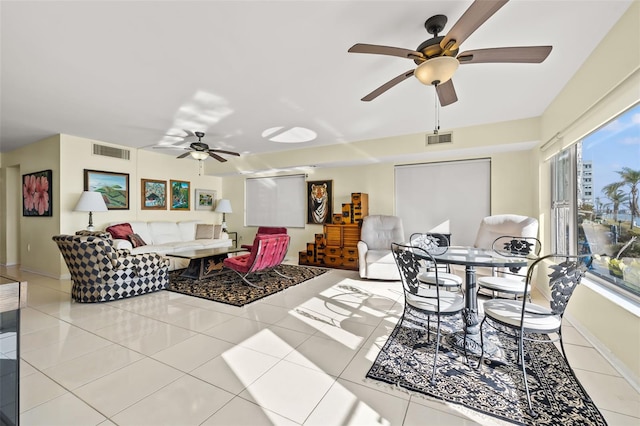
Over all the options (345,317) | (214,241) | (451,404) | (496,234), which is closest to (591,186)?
(496,234)

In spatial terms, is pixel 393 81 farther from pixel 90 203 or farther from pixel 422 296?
pixel 90 203

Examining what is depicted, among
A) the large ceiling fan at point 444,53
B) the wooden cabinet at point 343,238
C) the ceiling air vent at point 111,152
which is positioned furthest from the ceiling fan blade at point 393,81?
the ceiling air vent at point 111,152

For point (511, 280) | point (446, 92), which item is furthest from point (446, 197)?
point (446, 92)

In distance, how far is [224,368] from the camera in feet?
6.86

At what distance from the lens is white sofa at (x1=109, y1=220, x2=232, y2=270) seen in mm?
5192

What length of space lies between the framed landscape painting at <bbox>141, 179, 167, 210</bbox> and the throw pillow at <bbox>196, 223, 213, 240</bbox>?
93cm

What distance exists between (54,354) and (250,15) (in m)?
3.15

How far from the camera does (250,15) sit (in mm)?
1987

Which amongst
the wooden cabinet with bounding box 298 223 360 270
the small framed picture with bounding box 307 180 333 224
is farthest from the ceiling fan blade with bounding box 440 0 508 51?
the small framed picture with bounding box 307 180 333 224

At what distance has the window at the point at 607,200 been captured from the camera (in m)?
2.13

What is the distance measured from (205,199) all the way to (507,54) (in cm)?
725

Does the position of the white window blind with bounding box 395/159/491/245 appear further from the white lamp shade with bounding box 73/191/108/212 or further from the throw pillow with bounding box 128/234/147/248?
the white lamp shade with bounding box 73/191/108/212

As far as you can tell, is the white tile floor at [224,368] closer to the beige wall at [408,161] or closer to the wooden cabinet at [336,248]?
the wooden cabinet at [336,248]

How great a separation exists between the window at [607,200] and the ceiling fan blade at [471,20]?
154 centimetres
